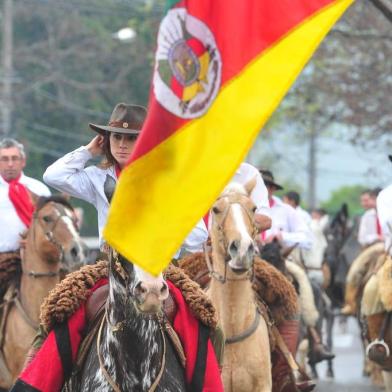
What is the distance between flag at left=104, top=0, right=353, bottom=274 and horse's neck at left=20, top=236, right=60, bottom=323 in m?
7.72

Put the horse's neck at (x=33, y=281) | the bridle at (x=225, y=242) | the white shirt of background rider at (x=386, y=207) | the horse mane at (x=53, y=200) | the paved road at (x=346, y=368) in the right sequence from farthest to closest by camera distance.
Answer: the paved road at (x=346, y=368) < the horse mane at (x=53, y=200) < the horse's neck at (x=33, y=281) < the white shirt of background rider at (x=386, y=207) < the bridle at (x=225, y=242)

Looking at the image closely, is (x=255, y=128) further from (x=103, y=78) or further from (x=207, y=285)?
(x=103, y=78)

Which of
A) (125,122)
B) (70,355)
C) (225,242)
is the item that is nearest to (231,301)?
(225,242)

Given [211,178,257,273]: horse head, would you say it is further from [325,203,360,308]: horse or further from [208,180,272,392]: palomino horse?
[325,203,360,308]: horse

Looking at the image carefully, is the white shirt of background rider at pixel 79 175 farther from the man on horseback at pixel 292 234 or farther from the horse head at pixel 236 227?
the man on horseback at pixel 292 234

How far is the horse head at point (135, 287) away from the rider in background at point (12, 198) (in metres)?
6.79

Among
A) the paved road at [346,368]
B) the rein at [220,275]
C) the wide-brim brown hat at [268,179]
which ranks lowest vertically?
the paved road at [346,368]

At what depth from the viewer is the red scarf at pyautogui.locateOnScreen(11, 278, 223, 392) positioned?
8.14 meters

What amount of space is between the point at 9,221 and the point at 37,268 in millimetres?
667

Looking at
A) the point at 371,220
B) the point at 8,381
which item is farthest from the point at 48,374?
the point at 371,220

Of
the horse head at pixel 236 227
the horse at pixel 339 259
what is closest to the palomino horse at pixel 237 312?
the horse head at pixel 236 227

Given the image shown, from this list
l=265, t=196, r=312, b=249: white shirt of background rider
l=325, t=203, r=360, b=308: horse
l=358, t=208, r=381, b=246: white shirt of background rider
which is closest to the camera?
l=265, t=196, r=312, b=249: white shirt of background rider

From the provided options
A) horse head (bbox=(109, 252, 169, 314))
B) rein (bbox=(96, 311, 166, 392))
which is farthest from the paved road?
horse head (bbox=(109, 252, 169, 314))

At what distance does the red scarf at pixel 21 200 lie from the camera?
47.4ft
